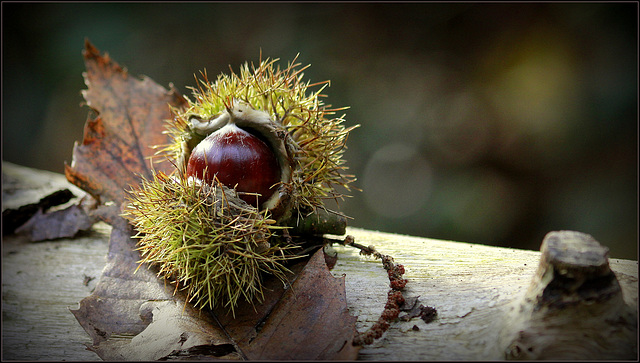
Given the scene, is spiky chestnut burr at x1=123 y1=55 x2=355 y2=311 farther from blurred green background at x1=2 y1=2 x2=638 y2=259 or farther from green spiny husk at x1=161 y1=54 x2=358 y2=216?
blurred green background at x1=2 y1=2 x2=638 y2=259

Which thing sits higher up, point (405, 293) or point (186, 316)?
point (405, 293)

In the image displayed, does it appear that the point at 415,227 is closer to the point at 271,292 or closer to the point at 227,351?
the point at 271,292

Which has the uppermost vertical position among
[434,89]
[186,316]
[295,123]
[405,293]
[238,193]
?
[434,89]

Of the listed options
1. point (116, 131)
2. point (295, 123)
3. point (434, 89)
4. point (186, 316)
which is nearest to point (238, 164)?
point (295, 123)

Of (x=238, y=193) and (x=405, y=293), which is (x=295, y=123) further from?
(x=405, y=293)

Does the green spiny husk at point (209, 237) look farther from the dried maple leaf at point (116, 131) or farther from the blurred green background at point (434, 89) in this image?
the blurred green background at point (434, 89)

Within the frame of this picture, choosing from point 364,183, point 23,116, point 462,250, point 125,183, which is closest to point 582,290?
point 462,250
